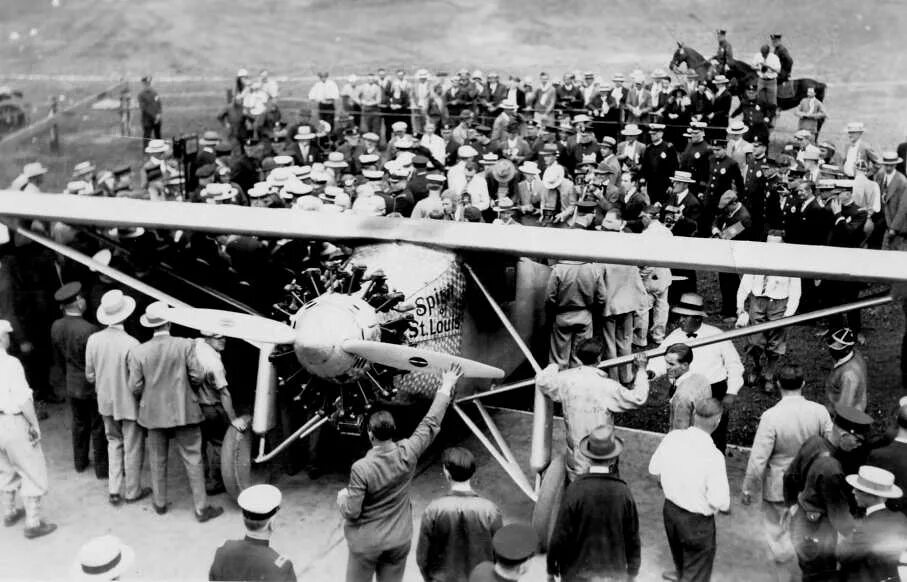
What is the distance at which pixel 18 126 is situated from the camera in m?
23.3

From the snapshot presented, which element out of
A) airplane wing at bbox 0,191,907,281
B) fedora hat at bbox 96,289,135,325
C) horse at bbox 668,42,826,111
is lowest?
fedora hat at bbox 96,289,135,325

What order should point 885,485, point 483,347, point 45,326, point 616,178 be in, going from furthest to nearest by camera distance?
point 616,178, point 45,326, point 483,347, point 885,485

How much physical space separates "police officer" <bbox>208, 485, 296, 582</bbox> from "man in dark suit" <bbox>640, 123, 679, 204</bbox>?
10356 millimetres

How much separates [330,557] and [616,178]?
7476 millimetres

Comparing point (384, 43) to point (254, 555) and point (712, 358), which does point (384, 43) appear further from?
point (254, 555)

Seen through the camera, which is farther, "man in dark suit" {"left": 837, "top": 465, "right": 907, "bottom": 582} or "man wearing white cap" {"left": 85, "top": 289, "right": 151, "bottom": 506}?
"man wearing white cap" {"left": 85, "top": 289, "right": 151, "bottom": 506}

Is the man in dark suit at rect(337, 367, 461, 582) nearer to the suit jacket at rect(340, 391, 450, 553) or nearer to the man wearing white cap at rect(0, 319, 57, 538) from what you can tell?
the suit jacket at rect(340, 391, 450, 553)

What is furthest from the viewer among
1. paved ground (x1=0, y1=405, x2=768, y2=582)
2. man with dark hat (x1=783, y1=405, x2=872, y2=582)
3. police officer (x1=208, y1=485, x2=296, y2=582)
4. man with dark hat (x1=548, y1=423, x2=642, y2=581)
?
paved ground (x1=0, y1=405, x2=768, y2=582)

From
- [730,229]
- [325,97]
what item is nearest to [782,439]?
[730,229]

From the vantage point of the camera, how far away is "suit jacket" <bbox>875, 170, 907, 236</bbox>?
13375mm

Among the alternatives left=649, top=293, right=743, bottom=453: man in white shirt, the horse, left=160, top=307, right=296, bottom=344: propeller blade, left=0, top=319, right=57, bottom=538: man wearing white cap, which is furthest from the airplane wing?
the horse

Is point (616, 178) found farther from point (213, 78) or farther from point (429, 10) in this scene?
point (429, 10)

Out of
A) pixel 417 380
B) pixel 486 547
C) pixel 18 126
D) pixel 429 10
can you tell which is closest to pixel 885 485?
pixel 486 547

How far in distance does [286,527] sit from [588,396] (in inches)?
114
